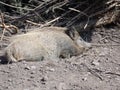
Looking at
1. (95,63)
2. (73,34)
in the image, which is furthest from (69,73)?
(73,34)

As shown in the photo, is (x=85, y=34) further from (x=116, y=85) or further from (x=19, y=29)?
(x=116, y=85)

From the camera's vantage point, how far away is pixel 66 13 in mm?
5844

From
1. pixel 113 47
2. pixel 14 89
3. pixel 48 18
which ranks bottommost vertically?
pixel 14 89

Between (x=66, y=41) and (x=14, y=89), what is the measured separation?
106 centimetres

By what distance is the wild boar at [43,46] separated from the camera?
469 cm

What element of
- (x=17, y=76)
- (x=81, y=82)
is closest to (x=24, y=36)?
(x=17, y=76)

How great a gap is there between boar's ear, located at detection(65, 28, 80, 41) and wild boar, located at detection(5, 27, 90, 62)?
26 mm

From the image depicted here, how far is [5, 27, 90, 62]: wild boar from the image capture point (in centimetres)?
469

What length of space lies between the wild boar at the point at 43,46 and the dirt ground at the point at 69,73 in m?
0.11

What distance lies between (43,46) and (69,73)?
590 mm

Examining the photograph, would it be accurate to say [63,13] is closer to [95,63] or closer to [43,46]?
[43,46]

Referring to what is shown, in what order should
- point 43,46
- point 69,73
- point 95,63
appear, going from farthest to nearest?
point 43,46
point 95,63
point 69,73

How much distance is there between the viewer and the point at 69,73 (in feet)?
14.3

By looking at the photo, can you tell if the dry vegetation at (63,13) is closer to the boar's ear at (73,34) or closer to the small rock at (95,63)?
the boar's ear at (73,34)
